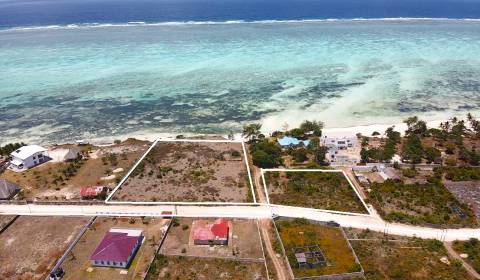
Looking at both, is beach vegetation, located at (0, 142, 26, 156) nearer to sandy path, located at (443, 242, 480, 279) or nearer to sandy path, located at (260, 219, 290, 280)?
sandy path, located at (260, 219, 290, 280)

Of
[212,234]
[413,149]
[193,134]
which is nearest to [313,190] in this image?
[212,234]

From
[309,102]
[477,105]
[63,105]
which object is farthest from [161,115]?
[477,105]

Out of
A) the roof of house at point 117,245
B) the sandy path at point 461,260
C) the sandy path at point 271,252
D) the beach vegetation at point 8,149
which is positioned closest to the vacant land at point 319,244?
the sandy path at point 271,252

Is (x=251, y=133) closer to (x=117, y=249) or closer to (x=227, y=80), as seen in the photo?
(x=117, y=249)

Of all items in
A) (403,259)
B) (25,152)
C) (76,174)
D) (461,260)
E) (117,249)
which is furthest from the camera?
(25,152)

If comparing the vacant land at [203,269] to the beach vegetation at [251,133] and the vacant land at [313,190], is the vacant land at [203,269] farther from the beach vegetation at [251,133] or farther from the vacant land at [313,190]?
the beach vegetation at [251,133]

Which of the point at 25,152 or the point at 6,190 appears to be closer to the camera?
the point at 6,190
